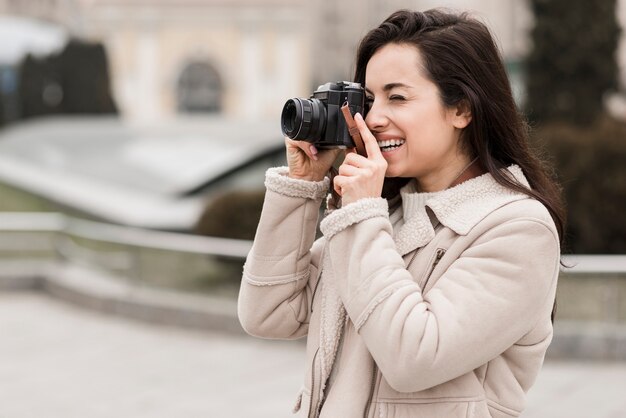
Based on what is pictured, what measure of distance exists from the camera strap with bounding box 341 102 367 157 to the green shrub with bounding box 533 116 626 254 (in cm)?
760

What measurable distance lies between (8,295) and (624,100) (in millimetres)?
24836

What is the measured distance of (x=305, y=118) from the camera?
1857 millimetres

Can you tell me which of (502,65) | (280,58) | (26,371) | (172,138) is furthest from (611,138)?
(280,58)

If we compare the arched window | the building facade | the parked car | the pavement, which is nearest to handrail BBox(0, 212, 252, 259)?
the pavement

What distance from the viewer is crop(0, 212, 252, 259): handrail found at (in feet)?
24.5

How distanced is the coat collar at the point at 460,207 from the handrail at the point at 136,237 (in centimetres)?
536

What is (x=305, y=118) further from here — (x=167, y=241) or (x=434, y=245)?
(x=167, y=241)

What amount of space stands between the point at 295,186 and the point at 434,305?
0.47 meters

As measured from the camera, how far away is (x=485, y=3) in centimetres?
6481

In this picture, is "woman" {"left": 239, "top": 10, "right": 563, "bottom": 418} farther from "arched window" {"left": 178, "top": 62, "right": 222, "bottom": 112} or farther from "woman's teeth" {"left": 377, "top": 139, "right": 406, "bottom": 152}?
"arched window" {"left": 178, "top": 62, "right": 222, "bottom": 112}

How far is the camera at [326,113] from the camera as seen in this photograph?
1.86 m

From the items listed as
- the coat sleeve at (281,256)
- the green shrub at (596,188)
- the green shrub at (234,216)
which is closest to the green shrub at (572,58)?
the green shrub at (596,188)

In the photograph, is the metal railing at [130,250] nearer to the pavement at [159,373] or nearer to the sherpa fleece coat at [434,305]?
the pavement at [159,373]

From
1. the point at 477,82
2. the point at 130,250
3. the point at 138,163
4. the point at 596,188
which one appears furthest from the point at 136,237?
the point at 138,163
